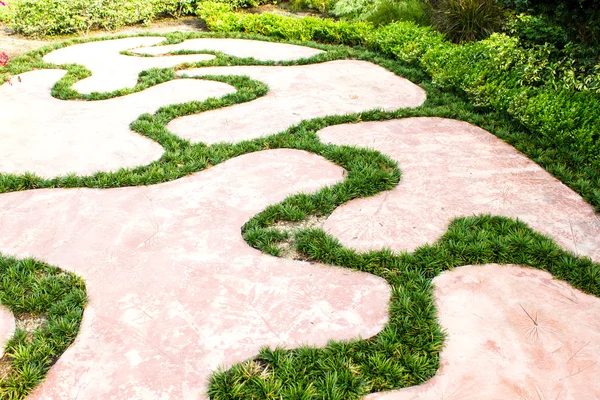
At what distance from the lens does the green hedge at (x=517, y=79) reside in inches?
143

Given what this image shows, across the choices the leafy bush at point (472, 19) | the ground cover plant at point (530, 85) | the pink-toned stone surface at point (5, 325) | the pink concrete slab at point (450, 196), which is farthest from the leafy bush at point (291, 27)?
the pink-toned stone surface at point (5, 325)

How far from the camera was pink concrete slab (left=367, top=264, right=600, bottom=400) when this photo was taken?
182cm

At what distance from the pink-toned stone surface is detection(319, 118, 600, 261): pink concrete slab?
1570 millimetres

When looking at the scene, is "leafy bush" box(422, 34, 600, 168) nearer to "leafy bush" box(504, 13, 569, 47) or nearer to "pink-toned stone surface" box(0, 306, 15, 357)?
"leafy bush" box(504, 13, 569, 47)

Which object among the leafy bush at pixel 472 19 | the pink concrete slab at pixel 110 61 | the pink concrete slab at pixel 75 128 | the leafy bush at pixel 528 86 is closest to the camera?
the pink concrete slab at pixel 75 128

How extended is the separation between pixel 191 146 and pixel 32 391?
2.15 meters

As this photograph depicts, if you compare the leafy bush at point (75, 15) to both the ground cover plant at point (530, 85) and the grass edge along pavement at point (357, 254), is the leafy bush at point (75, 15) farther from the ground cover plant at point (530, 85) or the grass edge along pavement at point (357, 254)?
the grass edge along pavement at point (357, 254)

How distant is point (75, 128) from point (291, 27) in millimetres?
4399

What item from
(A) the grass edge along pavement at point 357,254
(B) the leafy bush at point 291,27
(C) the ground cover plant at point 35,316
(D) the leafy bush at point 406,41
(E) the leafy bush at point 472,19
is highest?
(E) the leafy bush at point 472,19

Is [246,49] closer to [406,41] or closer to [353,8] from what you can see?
[406,41]

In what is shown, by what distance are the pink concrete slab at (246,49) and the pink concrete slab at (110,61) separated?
14.2 inches

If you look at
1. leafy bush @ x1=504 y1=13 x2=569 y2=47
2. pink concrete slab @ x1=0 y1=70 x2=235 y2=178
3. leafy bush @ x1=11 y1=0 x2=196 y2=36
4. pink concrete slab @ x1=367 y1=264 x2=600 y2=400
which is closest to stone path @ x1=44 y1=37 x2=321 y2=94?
pink concrete slab @ x1=0 y1=70 x2=235 y2=178

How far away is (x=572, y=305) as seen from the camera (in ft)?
7.22

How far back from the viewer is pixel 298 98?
4.73m
